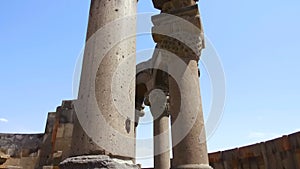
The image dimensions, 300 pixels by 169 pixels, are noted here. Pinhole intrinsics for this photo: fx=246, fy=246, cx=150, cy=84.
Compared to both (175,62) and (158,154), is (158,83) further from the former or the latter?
(175,62)

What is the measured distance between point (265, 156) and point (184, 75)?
7821 millimetres

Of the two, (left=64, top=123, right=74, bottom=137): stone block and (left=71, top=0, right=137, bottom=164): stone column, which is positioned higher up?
(left=64, top=123, right=74, bottom=137): stone block

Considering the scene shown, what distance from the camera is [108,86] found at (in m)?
2.59

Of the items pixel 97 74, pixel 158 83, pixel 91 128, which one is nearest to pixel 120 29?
pixel 97 74

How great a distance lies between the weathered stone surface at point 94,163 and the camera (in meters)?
2.19

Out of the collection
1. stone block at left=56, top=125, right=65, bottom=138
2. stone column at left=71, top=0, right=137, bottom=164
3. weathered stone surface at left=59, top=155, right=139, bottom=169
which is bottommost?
weathered stone surface at left=59, top=155, right=139, bottom=169

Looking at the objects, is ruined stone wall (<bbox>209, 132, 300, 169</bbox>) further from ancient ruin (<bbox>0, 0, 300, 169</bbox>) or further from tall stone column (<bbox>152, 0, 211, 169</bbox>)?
tall stone column (<bbox>152, 0, 211, 169</bbox>)

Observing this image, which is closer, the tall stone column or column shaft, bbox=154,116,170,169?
the tall stone column

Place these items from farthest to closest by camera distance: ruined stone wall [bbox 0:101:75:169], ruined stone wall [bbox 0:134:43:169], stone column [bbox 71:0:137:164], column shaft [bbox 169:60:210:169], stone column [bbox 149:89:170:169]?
1. ruined stone wall [bbox 0:134:43:169]
2. stone column [bbox 149:89:170:169]
3. ruined stone wall [bbox 0:101:75:169]
4. column shaft [bbox 169:60:210:169]
5. stone column [bbox 71:0:137:164]

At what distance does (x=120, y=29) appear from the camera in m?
2.94

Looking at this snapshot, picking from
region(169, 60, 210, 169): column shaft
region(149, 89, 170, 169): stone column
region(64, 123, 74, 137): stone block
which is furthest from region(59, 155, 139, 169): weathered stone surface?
region(64, 123, 74, 137): stone block

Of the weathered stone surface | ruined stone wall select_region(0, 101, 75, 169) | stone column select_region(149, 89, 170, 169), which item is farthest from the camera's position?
stone column select_region(149, 89, 170, 169)

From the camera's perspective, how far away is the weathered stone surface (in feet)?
7.19

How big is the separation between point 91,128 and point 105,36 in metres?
1.09
